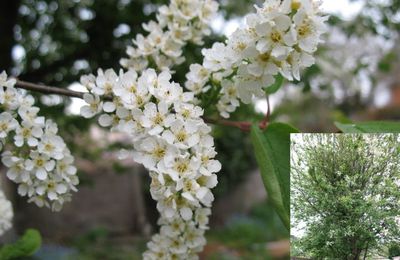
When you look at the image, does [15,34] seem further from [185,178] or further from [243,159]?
[243,159]

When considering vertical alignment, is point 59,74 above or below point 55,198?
above

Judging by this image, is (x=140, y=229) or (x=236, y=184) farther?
(x=236, y=184)

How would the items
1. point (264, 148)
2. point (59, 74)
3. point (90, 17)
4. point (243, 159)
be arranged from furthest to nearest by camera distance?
1. point (243, 159)
2. point (90, 17)
3. point (59, 74)
4. point (264, 148)

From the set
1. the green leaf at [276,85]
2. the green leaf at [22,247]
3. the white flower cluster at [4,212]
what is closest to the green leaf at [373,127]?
the green leaf at [276,85]

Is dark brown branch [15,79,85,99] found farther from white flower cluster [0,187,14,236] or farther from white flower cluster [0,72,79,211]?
white flower cluster [0,187,14,236]

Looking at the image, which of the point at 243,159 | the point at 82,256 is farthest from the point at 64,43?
the point at 243,159

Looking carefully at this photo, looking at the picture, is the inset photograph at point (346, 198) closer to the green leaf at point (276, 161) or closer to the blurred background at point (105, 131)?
the green leaf at point (276, 161)

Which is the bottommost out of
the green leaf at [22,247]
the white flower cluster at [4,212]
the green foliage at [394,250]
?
the green leaf at [22,247]
